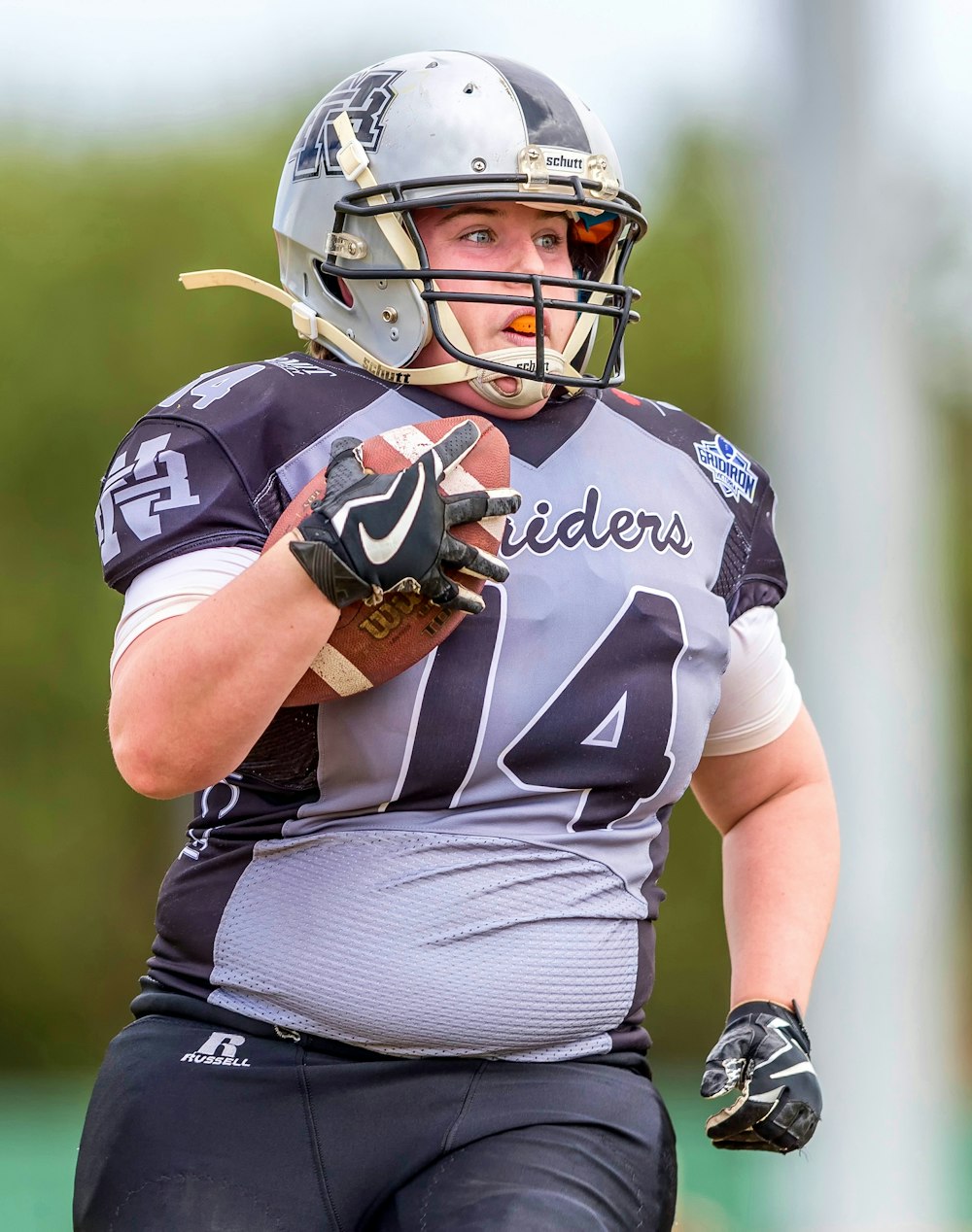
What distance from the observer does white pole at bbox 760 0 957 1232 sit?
541 centimetres

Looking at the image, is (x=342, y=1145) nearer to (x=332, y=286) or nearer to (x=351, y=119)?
(x=332, y=286)

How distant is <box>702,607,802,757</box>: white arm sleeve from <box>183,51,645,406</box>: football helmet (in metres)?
0.40

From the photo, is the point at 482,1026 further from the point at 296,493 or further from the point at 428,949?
the point at 296,493

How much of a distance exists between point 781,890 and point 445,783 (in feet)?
2.15

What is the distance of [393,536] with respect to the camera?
1812mm

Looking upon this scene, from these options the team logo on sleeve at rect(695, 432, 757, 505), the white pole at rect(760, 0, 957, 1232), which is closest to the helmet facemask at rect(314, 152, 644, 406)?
the team logo on sleeve at rect(695, 432, 757, 505)

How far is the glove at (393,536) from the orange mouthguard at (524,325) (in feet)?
1.24

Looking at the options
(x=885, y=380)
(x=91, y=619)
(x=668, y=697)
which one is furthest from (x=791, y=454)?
(x=91, y=619)

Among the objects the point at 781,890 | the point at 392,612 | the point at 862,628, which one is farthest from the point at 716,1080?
the point at 862,628

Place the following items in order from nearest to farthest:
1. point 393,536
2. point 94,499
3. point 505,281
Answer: point 393,536
point 505,281
point 94,499

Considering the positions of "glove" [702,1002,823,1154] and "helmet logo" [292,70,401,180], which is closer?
"glove" [702,1002,823,1154]

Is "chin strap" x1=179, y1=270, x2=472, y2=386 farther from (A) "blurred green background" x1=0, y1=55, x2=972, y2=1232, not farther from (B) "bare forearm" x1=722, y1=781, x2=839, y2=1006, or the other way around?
(A) "blurred green background" x1=0, y1=55, x2=972, y2=1232

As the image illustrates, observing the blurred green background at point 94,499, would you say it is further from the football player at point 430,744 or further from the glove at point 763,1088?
the football player at point 430,744

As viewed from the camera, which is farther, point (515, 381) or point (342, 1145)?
point (515, 381)
